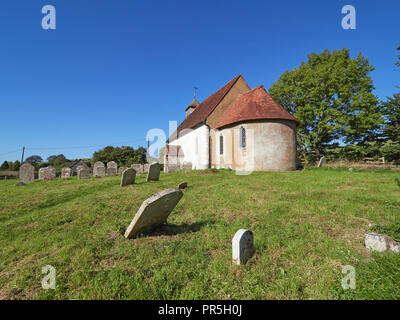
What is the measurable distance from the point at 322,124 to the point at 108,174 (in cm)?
2722

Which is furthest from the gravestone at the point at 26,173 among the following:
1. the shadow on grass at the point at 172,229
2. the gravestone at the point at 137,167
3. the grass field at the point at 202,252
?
the shadow on grass at the point at 172,229

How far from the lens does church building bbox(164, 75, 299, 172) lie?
14.9 meters

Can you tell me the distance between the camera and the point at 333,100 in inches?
912

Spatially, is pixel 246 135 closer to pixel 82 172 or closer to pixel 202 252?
pixel 202 252

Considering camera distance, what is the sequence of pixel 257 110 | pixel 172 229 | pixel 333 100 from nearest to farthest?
1. pixel 172 229
2. pixel 257 110
3. pixel 333 100

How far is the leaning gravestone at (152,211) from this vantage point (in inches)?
140

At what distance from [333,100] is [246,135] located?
55.9ft

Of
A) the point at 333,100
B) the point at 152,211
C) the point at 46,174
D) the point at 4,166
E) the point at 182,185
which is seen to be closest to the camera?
the point at 152,211

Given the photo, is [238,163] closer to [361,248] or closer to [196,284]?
[361,248]

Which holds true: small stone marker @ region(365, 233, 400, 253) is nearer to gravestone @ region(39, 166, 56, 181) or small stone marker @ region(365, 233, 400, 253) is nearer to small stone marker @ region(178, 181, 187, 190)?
small stone marker @ region(178, 181, 187, 190)

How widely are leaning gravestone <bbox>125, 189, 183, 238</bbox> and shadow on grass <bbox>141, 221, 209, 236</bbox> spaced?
0.14 metres

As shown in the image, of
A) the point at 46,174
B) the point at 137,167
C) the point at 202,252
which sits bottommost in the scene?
the point at 202,252

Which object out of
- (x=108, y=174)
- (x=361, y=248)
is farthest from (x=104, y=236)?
(x=108, y=174)

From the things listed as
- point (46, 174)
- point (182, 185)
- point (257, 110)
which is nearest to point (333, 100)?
point (257, 110)
